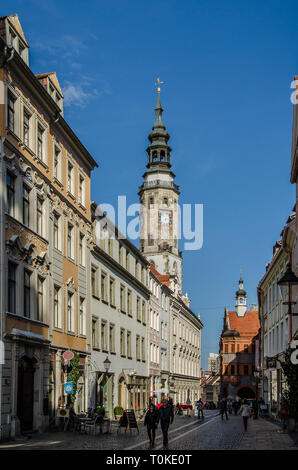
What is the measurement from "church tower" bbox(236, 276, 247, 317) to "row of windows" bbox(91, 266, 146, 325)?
321ft

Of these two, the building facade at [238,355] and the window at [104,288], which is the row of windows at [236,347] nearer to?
the building facade at [238,355]

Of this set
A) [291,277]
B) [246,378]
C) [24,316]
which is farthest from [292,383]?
[246,378]

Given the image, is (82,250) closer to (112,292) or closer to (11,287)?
(112,292)

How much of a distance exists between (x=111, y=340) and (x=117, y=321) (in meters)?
2.18

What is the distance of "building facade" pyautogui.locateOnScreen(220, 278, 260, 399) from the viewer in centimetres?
12650

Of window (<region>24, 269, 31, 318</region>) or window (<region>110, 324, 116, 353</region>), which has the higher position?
window (<region>24, 269, 31, 318</region>)

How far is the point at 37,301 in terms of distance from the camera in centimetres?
2838

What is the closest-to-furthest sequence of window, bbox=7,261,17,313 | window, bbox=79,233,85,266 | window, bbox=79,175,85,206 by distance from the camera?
window, bbox=7,261,17,313, window, bbox=79,233,85,266, window, bbox=79,175,85,206

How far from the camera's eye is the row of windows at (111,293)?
1533 inches

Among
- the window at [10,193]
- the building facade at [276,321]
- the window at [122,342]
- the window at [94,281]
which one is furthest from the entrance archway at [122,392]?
the window at [10,193]

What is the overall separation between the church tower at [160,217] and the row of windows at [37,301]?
263ft

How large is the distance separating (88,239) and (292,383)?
618 inches

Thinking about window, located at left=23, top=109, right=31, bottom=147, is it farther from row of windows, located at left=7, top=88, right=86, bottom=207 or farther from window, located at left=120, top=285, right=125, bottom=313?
window, located at left=120, top=285, right=125, bottom=313

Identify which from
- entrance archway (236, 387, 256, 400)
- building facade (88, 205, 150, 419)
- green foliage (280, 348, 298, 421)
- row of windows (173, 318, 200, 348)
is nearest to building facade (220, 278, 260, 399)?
entrance archway (236, 387, 256, 400)
